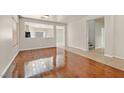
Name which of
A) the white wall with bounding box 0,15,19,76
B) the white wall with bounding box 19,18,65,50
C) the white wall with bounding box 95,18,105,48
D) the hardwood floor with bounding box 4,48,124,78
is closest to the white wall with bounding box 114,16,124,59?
the hardwood floor with bounding box 4,48,124,78

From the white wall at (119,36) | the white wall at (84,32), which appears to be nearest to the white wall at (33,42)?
the white wall at (84,32)

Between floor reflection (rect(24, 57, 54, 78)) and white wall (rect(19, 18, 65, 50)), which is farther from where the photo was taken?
white wall (rect(19, 18, 65, 50))

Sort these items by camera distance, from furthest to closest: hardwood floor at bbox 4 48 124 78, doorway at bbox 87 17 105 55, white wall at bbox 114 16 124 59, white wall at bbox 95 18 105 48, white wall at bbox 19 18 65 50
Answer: white wall at bbox 95 18 105 48, doorway at bbox 87 17 105 55, white wall at bbox 19 18 65 50, white wall at bbox 114 16 124 59, hardwood floor at bbox 4 48 124 78

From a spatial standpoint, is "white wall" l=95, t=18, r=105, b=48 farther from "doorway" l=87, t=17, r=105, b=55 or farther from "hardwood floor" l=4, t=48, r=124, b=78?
"hardwood floor" l=4, t=48, r=124, b=78

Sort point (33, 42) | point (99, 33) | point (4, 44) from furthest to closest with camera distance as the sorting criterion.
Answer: point (99, 33), point (33, 42), point (4, 44)

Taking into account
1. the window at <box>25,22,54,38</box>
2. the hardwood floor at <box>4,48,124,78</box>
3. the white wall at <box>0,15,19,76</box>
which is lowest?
the hardwood floor at <box>4,48,124,78</box>

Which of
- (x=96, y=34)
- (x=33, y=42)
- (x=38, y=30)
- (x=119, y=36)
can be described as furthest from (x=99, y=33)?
(x=33, y=42)

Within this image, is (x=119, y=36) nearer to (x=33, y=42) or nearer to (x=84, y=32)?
(x=84, y=32)

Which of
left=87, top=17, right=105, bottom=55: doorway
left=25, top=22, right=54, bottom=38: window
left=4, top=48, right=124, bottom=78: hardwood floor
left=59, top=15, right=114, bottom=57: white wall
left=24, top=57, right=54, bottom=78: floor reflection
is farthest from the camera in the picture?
left=87, top=17, right=105, bottom=55: doorway
